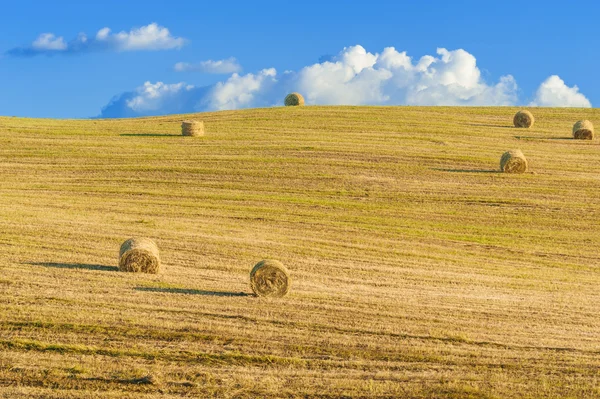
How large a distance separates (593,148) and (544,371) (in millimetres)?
35929

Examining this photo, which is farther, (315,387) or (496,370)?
(496,370)

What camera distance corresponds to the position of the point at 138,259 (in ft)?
75.6

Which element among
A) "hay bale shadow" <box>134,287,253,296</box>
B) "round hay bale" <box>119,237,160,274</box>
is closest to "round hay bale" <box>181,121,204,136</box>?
"round hay bale" <box>119,237,160,274</box>

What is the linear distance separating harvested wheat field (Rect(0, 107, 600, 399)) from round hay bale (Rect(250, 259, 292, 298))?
1.09 ft

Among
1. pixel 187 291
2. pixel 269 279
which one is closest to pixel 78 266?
pixel 187 291

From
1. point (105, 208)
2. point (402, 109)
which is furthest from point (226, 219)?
point (402, 109)

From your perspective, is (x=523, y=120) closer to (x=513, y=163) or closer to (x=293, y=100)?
(x=513, y=163)

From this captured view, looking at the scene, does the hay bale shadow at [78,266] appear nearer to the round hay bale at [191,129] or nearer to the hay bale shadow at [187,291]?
the hay bale shadow at [187,291]

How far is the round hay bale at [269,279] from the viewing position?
21156 mm

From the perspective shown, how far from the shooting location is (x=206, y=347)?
56.3 ft

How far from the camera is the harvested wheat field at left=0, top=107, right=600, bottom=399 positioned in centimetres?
1622

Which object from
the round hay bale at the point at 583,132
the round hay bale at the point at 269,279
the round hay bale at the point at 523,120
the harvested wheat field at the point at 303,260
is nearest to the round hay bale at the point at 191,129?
the harvested wheat field at the point at 303,260

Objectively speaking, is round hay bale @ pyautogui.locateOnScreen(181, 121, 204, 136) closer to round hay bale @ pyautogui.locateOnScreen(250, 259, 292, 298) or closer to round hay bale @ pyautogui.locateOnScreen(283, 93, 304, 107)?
round hay bale @ pyautogui.locateOnScreen(283, 93, 304, 107)

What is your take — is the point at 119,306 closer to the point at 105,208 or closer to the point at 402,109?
the point at 105,208
